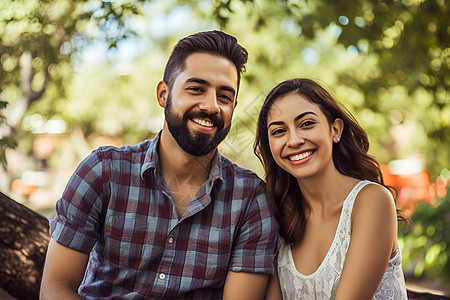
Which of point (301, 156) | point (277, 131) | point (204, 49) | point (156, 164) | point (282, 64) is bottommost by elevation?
point (156, 164)

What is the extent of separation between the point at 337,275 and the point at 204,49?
4.40 ft

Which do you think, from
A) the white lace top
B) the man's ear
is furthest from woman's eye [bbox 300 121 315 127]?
the man's ear

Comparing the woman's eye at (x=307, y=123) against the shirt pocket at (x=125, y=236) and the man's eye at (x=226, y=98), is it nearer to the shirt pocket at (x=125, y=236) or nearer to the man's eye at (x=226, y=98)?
the man's eye at (x=226, y=98)

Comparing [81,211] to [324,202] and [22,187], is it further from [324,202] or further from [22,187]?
[22,187]

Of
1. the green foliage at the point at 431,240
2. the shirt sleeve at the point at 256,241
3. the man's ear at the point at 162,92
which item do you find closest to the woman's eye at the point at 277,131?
the shirt sleeve at the point at 256,241

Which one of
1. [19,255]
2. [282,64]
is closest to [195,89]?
[19,255]

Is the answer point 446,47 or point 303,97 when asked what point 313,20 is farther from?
point 303,97

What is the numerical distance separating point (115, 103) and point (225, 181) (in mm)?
11345

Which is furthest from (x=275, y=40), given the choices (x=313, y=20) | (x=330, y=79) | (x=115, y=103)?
(x=313, y=20)

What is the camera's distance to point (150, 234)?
2.57m

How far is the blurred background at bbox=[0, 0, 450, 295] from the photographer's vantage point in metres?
4.77

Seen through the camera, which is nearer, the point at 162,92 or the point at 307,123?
the point at 307,123

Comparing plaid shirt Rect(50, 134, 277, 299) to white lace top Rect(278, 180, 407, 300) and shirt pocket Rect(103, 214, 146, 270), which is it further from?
white lace top Rect(278, 180, 407, 300)

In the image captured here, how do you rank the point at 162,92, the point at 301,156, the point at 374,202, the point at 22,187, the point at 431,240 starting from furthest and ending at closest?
the point at 22,187
the point at 431,240
the point at 162,92
the point at 301,156
the point at 374,202
